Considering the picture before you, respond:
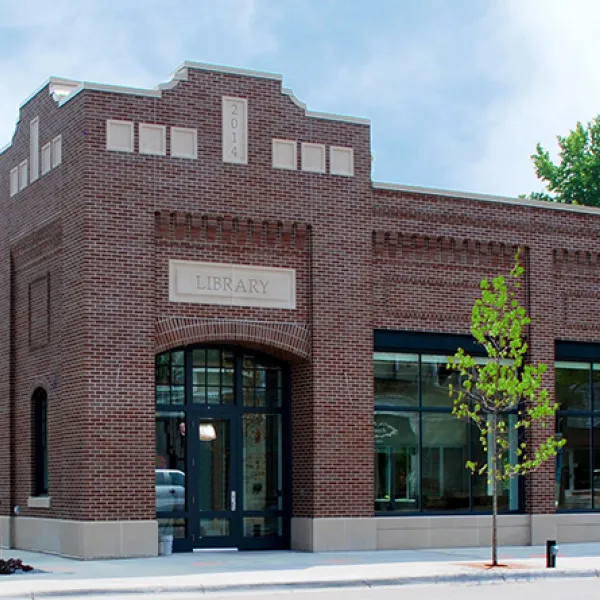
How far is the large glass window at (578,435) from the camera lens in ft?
93.5

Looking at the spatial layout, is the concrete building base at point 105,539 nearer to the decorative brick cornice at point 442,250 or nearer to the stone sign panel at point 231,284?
the stone sign panel at point 231,284

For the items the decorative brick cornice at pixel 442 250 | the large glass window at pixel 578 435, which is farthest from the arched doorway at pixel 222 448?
the large glass window at pixel 578 435

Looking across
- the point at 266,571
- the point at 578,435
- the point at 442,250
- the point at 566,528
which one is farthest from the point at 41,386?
the point at 578,435

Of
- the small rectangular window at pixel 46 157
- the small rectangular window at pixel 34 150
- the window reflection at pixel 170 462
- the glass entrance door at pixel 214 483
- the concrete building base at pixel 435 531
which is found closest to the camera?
the window reflection at pixel 170 462

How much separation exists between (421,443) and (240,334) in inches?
193

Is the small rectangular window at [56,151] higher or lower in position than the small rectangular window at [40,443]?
higher

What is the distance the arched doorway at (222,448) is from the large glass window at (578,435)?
670 centimetres


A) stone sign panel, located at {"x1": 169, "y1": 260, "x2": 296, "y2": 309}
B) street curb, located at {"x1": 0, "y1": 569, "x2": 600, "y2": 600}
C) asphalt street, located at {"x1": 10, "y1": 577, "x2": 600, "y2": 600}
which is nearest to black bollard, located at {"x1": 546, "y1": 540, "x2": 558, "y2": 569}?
street curb, located at {"x1": 0, "y1": 569, "x2": 600, "y2": 600}

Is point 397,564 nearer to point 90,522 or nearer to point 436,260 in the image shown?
point 90,522

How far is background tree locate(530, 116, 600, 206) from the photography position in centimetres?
5350

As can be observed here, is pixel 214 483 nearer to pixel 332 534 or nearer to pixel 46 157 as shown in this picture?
pixel 332 534

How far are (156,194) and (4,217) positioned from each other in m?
5.24

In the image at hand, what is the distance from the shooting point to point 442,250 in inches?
1072

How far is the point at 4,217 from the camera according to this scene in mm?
27828
